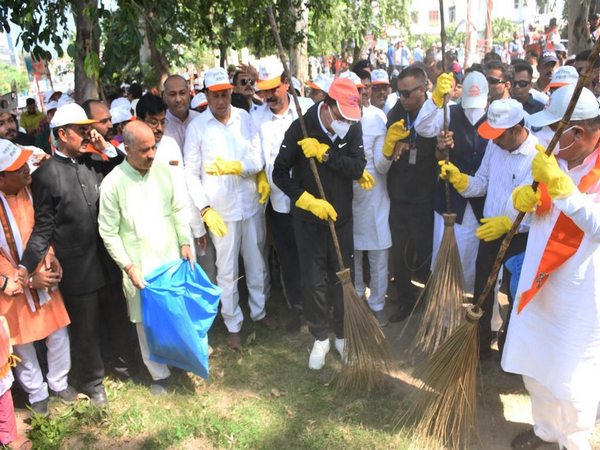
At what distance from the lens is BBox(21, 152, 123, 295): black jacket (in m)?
3.14

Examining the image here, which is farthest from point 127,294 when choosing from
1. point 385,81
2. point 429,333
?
point 385,81

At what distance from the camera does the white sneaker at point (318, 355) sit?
12.6 ft

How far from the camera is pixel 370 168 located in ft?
13.9

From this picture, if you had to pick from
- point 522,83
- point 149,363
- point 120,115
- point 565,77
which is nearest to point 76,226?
point 149,363

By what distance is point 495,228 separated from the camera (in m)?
3.21

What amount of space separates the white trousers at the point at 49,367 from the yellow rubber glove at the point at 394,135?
2.75 metres

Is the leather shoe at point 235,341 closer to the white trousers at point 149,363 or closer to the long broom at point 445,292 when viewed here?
the white trousers at point 149,363

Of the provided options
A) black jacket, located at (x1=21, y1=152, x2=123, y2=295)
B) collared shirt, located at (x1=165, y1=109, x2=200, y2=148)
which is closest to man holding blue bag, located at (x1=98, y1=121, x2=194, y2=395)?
black jacket, located at (x1=21, y1=152, x2=123, y2=295)

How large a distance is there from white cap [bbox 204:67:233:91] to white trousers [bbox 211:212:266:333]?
3.54ft

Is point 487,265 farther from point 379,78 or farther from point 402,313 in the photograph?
point 379,78

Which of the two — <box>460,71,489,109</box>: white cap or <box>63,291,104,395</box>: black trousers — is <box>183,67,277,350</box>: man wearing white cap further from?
<box>460,71,489,109</box>: white cap

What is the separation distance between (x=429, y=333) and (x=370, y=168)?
145 cm

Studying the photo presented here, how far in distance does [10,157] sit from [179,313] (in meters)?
1.39

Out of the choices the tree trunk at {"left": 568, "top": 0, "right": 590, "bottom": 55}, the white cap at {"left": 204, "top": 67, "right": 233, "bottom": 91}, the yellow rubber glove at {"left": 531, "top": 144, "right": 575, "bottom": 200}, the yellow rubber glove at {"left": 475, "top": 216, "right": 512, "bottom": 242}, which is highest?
the tree trunk at {"left": 568, "top": 0, "right": 590, "bottom": 55}
